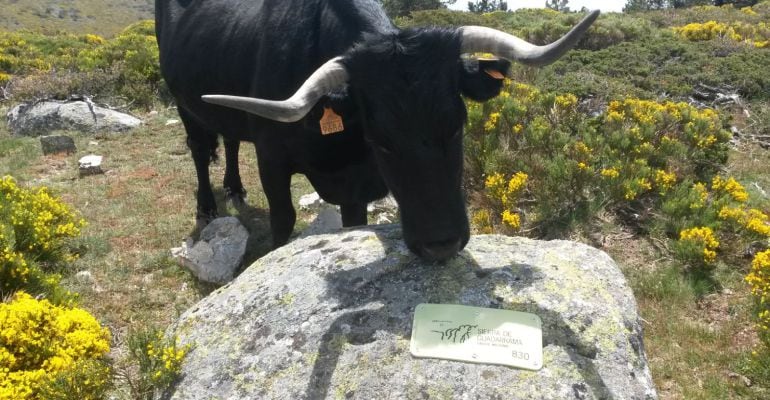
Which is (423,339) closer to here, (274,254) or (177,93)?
(274,254)

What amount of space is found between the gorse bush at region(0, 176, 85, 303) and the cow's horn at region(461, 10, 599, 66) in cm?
315

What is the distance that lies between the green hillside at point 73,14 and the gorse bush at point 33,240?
54502 mm

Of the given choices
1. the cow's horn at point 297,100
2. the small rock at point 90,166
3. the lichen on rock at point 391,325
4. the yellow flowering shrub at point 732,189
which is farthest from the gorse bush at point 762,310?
the small rock at point 90,166

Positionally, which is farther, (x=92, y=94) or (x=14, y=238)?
(x=92, y=94)

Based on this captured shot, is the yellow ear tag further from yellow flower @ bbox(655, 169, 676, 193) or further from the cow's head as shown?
yellow flower @ bbox(655, 169, 676, 193)

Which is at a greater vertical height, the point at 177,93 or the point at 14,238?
the point at 177,93

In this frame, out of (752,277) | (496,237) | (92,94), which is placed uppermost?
(496,237)

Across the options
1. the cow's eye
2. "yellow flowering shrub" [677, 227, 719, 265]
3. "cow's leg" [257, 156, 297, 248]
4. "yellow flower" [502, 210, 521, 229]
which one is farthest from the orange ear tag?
"yellow flowering shrub" [677, 227, 719, 265]

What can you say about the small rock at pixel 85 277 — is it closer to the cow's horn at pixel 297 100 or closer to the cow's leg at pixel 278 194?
the cow's leg at pixel 278 194

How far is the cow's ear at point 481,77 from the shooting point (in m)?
3.03

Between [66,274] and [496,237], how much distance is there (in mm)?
3818

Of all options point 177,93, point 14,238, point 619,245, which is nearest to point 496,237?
point 619,245

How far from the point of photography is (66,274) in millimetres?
4887

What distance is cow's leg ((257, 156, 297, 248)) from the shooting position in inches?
170
